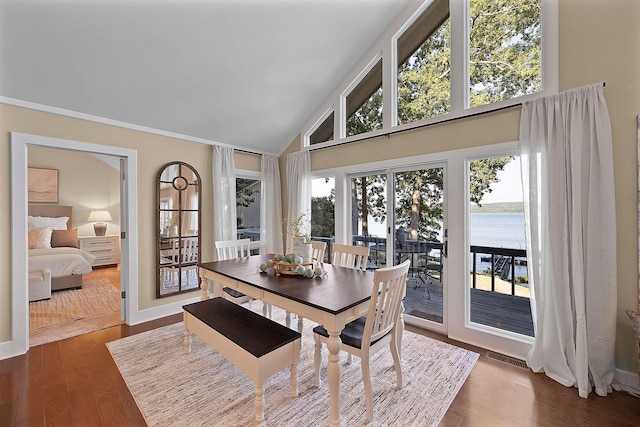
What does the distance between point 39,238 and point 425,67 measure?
6.96m

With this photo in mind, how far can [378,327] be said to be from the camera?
177 cm

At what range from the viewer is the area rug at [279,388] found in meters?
1.73

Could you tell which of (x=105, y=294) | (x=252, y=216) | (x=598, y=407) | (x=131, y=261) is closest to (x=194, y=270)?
(x=131, y=261)

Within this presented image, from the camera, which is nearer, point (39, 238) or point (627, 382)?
point (627, 382)

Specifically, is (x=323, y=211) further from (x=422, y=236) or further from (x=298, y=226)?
(x=422, y=236)

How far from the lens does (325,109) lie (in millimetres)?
4145

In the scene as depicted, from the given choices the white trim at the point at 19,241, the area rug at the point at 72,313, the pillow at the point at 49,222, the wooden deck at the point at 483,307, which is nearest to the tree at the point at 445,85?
the wooden deck at the point at 483,307

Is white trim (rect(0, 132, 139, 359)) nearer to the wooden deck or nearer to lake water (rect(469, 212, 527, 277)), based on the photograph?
the wooden deck

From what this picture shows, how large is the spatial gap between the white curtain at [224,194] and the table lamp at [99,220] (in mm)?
4242

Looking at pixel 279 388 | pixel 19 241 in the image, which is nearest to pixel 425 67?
pixel 279 388

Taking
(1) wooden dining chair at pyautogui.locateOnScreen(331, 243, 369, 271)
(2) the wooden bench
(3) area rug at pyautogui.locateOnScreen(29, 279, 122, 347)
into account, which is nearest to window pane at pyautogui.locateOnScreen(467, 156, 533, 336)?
(1) wooden dining chair at pyautogui.locateOnScreen(331, 243, 369, 271)

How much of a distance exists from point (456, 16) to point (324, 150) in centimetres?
219

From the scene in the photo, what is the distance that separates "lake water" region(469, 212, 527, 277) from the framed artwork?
304 inches

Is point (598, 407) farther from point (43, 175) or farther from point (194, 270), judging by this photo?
point (43, 175)
